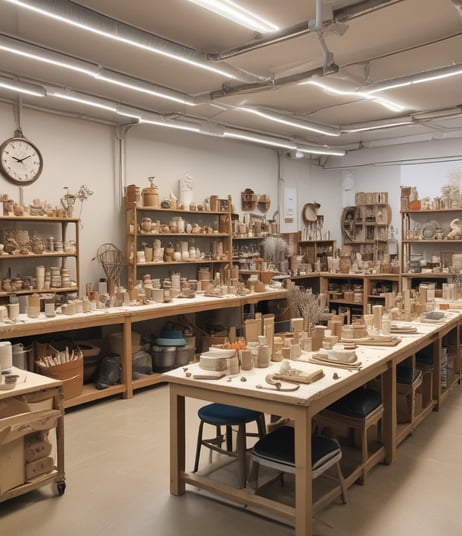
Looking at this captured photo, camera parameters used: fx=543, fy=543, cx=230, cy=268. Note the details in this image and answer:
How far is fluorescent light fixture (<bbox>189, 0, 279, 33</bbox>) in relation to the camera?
4.02 m

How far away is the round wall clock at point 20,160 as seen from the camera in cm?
600

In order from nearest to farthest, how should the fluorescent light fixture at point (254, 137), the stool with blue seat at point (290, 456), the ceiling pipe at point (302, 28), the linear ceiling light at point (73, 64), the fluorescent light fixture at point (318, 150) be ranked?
the stool with blue seat at point (290, 456), the ceiling pipe at point (302, 28), the linear ceiling light at point (73, 64), the fluorescent light fixture at point (254, 137), the fluorescent light fixture at point (318, 150)

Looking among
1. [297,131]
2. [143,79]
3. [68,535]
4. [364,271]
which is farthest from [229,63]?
[364,271]

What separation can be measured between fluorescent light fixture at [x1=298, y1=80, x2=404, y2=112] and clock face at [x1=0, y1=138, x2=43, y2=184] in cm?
313

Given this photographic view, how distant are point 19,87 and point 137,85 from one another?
1116 millimetres

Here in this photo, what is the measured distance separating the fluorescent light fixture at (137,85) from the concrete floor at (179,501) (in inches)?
127

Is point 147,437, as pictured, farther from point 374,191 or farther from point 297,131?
point 374,191

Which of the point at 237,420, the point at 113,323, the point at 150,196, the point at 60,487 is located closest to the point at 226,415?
the point at 237,420

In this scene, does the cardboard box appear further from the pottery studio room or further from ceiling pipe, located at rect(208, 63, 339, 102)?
ceiling pipe, located at rect(208, 63, 339, 102)

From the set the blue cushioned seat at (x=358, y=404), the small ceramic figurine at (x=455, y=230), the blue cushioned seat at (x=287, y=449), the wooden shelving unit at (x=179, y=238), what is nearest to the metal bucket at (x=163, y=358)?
the wooden shelving unit at (x=179, y=238)

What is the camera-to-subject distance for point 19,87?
17.1ft

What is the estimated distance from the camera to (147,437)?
4.50 meters

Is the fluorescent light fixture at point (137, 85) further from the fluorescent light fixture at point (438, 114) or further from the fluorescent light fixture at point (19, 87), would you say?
the fluorescent light fixture at point (438, 114)

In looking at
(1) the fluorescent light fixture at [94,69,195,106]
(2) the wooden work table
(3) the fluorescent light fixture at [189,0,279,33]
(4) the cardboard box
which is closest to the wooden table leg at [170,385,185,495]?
(2) the wooden work table
